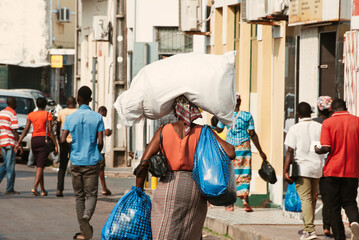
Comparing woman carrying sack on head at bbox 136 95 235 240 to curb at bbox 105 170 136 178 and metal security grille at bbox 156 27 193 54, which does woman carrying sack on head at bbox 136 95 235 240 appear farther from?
metal security grille at bbox 156 27 193 54

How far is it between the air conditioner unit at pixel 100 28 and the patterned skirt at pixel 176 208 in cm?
2086

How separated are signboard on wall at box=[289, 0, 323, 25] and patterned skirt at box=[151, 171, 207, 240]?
24.1 ft

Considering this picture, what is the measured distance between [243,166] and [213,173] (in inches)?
291

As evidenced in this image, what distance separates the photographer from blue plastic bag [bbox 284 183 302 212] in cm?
1258

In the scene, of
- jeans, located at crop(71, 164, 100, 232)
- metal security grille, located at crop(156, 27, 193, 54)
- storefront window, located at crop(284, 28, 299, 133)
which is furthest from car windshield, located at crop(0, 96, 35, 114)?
jeans, located at crop(71, 164, 100, 232)

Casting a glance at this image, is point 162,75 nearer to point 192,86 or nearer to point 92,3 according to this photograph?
point 192,86

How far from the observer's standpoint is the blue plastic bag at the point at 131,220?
22.9 feet

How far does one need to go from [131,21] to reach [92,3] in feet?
22.5

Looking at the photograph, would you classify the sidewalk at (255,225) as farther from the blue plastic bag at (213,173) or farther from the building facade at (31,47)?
the building facade at (31,47)

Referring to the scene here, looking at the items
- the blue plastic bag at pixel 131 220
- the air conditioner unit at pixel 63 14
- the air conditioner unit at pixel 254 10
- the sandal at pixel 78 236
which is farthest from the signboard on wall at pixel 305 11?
the air conditioner unit at pixel 63 14

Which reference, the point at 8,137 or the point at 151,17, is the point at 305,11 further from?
the point at 151,17

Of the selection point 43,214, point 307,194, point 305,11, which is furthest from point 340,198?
point 43,214

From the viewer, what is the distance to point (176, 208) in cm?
691

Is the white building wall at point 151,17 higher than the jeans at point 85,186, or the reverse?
the white building wall at point 151,17
